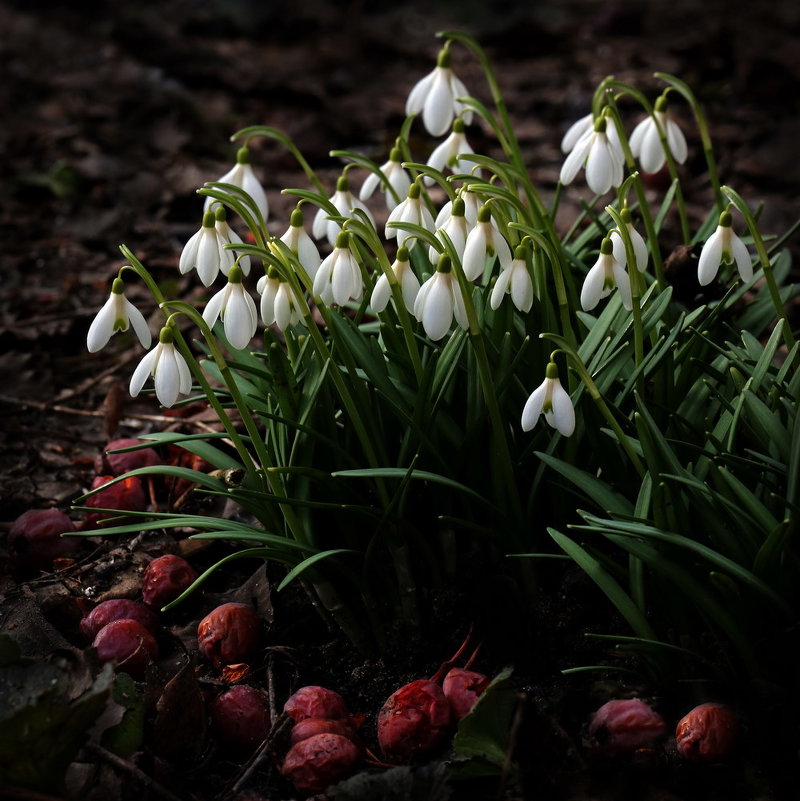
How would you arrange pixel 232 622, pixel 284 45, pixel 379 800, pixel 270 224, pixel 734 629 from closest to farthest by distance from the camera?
pixel 379 800 → pixel 734 629 → pixel 232 622 → pixel 270 224 → pixel 284 45

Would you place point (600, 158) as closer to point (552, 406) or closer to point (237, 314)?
point (552, 406)

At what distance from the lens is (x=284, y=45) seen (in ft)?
21.0

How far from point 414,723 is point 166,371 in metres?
0.74

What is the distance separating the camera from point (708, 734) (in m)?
1.64

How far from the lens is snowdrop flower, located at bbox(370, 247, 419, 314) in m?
1.78

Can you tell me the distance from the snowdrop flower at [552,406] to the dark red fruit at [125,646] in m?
0.85

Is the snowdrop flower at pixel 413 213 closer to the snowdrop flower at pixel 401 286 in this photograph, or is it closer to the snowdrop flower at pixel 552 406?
the snowdrop flower at pixel 401 286

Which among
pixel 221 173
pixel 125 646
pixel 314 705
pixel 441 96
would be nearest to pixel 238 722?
pixel 314 705

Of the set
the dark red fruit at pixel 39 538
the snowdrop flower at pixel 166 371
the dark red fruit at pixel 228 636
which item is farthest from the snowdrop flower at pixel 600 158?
the dark red fruit at pixel 39 538

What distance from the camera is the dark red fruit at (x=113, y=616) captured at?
1973 millimetres

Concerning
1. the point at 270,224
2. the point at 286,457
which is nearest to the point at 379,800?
the point at 286,457

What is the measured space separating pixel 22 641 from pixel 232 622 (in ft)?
1.29

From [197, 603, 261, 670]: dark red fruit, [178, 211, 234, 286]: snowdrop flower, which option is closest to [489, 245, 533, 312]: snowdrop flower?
[178, 211, 234, 286]: snowdrop flower

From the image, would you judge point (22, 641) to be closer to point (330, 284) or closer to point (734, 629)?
point (330, 284)
